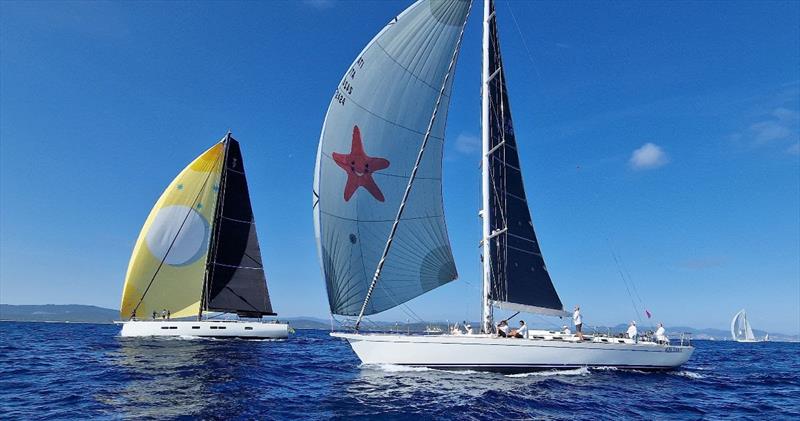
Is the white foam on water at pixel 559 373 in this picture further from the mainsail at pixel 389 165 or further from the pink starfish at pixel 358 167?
the pink starfish at pixel 358 167

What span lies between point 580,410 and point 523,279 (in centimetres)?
792

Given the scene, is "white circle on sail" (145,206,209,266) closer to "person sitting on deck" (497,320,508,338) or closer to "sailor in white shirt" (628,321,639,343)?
"person sitting on deck" (497,320,508,338)

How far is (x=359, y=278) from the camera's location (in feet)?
63.3

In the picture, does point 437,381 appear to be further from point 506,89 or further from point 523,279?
point 506,89

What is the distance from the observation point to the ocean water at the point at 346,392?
1282 centimetres

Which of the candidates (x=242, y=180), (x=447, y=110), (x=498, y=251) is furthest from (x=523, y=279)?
(x=242, y=180)

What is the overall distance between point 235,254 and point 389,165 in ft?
74.0

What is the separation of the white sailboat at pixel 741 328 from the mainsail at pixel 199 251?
131696 mm

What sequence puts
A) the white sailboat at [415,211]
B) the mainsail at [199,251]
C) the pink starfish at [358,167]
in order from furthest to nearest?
the mainsail at [199,251] < the pink starfish at [358,167] < the white sailboat at [415,211]

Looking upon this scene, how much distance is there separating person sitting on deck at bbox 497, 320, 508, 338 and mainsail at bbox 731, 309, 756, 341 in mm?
134987

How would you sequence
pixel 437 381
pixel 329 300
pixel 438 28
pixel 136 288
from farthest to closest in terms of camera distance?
pixel 136 288
pixel 438 28
pixel 329 300
pixel 437 381

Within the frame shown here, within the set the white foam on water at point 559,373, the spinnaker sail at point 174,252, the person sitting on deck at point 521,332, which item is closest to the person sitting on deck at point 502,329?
the person sitting on deck at point 521,332

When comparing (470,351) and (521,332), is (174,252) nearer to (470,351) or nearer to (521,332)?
(470,351)

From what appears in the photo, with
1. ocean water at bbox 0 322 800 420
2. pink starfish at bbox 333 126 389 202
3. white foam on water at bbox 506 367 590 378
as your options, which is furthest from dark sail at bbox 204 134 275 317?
white foam on water at bbox 506 367 590 378
